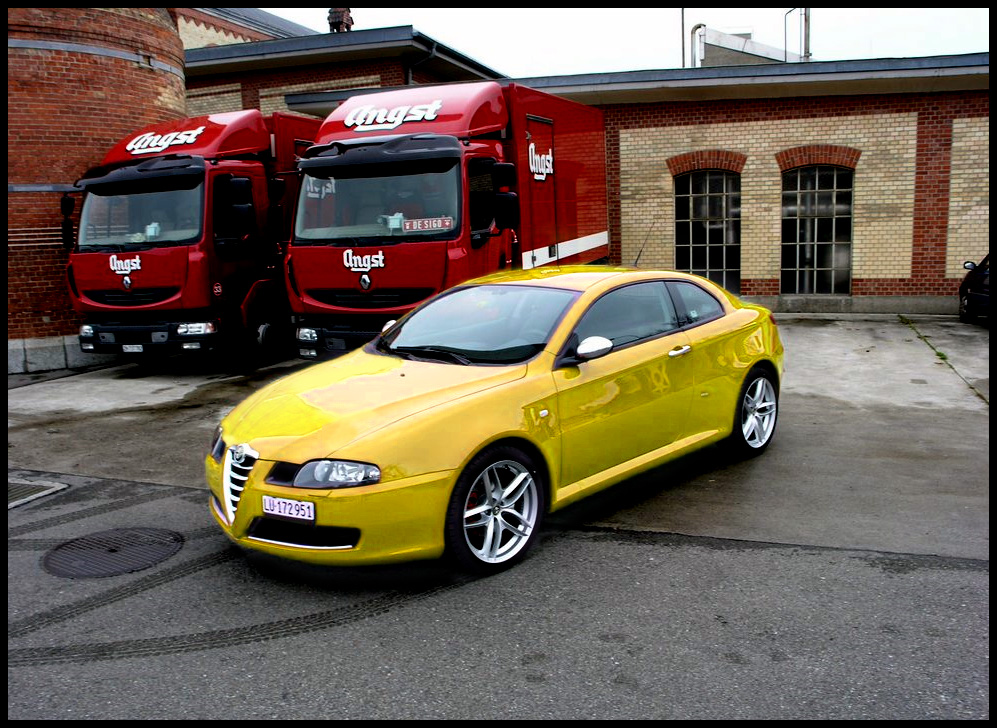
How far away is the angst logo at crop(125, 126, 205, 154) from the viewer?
1148 centimetres

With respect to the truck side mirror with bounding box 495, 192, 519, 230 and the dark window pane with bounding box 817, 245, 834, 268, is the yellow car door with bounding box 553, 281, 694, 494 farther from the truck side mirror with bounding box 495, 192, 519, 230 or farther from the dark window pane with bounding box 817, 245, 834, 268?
the dark window pane with bounding box 817, 245, 834, 268

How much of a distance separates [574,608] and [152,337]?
8406mm

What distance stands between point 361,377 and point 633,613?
7.01 ft

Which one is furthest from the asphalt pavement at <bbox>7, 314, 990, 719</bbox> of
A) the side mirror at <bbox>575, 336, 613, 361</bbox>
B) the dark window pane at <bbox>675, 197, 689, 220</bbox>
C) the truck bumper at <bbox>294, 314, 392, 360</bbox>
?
the dark window pane at <bbox>675, 197, 689, 220</bbox>

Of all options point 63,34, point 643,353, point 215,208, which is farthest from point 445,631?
point 63,34

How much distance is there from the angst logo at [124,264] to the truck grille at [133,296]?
26 centimetres

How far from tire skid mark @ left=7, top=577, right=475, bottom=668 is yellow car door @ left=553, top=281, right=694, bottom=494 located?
1468 millimetres

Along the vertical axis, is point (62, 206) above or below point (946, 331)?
above

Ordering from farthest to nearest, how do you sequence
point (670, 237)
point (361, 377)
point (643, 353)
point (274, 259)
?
point (670, 237) → point (274, 259) → point (643, 353) → point (361, 377)

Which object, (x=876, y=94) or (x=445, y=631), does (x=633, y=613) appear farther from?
(x=876, y=94)

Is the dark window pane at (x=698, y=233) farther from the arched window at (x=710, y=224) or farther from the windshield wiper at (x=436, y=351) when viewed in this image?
the windshield wiper at (x=436, y=351)

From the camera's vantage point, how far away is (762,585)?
14.6 feet

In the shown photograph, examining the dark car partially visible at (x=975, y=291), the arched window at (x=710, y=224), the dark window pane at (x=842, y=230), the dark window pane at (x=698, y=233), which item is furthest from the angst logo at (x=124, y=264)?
the dark car partially visible at (x=975, y=291)

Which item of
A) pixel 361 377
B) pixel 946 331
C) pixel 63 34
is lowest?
pixel 946 331
